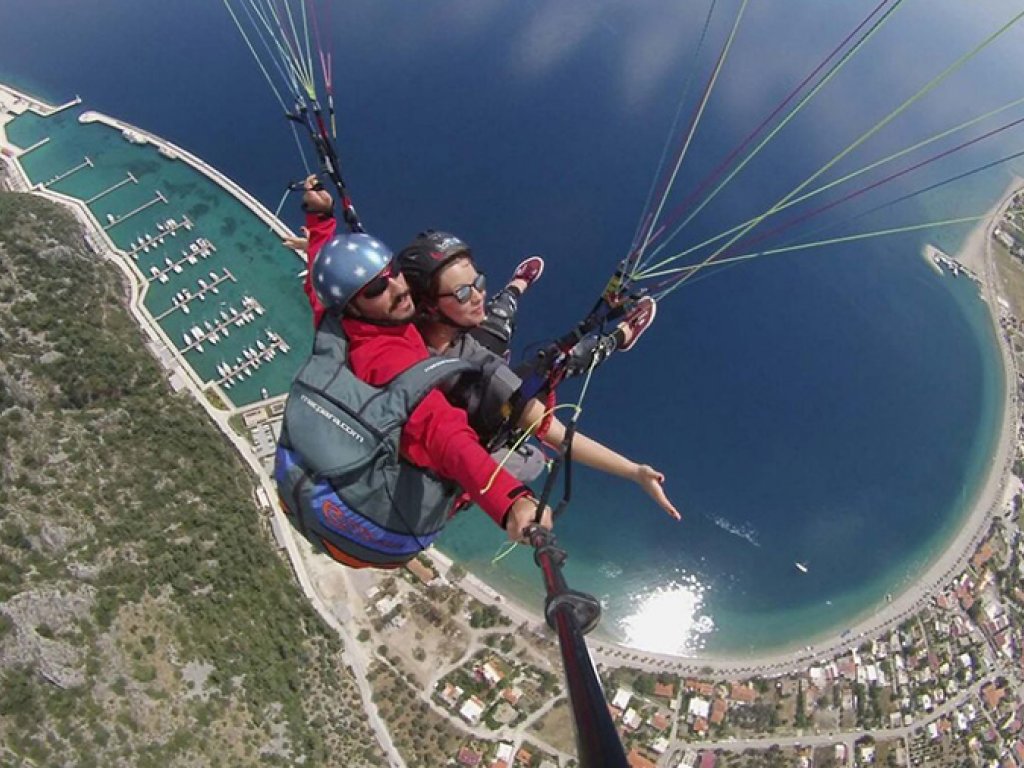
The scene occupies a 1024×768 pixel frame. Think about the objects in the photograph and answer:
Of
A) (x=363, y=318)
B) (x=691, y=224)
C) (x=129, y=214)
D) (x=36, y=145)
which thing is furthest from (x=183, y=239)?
(x=363, y=318)

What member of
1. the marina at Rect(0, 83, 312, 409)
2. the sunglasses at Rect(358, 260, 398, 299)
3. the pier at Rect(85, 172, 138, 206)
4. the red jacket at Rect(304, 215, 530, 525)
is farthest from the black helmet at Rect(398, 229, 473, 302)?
the pier at Rect(85, 172, 138, 206)

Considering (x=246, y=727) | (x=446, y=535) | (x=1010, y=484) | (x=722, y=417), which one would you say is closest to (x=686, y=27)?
(x=722, y=417)

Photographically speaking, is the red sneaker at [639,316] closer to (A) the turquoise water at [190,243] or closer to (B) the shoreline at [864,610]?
(B) the shoreline at [864,610]

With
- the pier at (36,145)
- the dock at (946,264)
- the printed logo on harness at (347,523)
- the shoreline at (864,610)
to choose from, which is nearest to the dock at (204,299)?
the pier at (36,145)

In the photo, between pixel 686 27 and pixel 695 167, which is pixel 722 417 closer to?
pixel 695 167

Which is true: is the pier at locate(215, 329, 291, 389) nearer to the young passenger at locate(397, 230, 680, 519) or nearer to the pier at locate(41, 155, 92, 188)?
the pier at locate(41, 155, 92, 188)

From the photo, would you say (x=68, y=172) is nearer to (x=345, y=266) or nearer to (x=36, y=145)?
(x=36, y=145)
